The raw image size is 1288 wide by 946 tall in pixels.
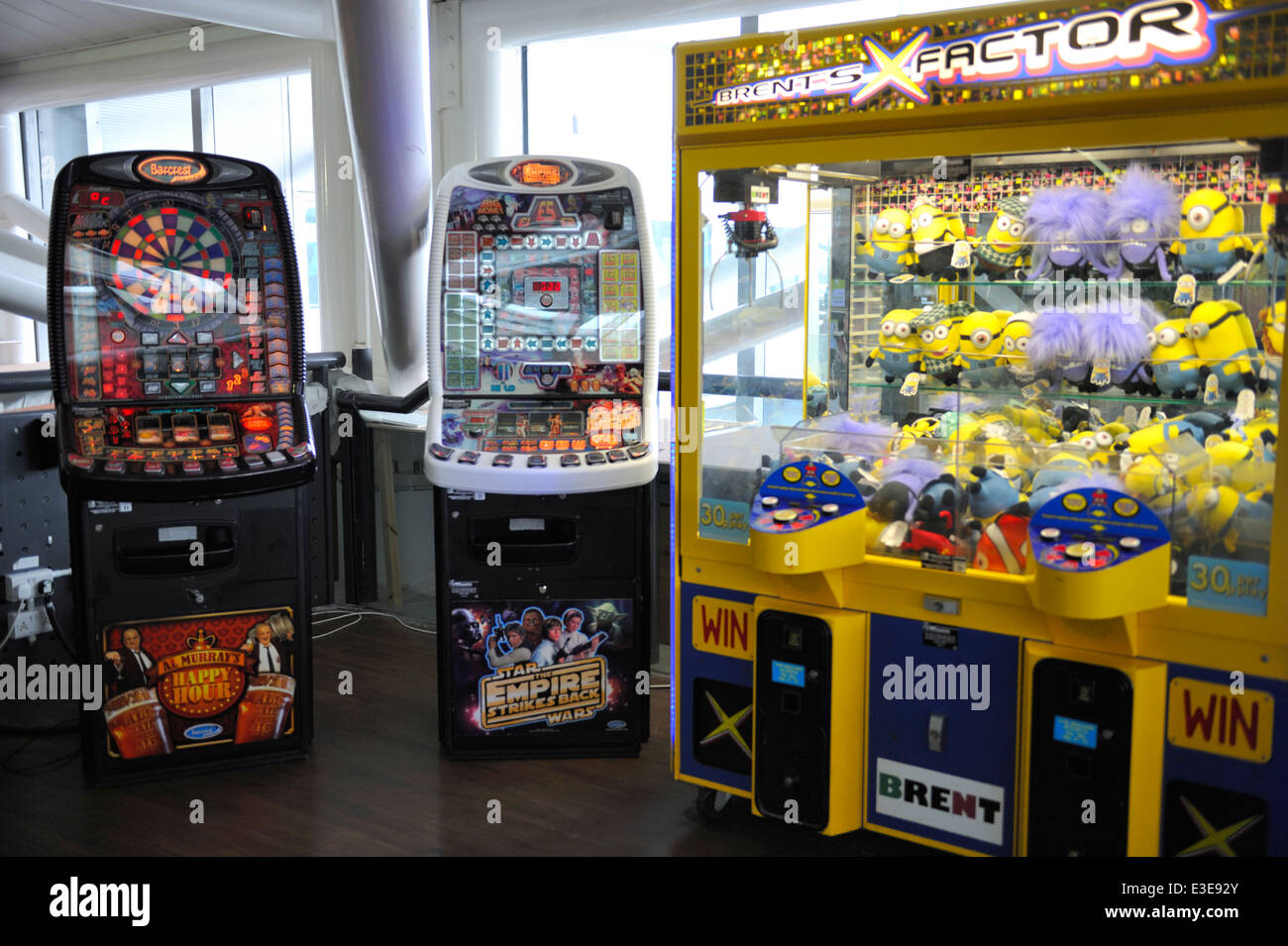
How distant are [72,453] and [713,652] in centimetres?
189

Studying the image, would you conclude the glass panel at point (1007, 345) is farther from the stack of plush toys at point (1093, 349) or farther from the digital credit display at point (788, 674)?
the digital credit display at point (788, 674)

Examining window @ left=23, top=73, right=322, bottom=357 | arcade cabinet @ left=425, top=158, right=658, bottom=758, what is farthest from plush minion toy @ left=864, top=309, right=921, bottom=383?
window @ left=23, top=73, right=322, bottom=357

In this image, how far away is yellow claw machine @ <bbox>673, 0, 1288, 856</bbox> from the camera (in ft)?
7.93

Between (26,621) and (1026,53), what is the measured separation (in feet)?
12.2

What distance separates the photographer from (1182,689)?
246cm

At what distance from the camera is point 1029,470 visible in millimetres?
2807

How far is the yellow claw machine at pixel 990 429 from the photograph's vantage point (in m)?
2.42

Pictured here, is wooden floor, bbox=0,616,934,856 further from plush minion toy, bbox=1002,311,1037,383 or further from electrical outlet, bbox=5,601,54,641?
plush minion toy, bbox=1002,311,1037,383

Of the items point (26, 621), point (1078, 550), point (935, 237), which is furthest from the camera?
point (26, 621)

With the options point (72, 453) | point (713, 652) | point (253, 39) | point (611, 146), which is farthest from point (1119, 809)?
point (253, 39)

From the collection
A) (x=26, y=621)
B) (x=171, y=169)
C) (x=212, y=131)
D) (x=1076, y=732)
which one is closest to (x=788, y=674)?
(x=1076, y=732)

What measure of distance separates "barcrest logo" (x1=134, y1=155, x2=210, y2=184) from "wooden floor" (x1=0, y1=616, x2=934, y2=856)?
1801 mm

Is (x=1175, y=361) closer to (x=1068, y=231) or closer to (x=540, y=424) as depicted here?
(x=1068, y=231)
